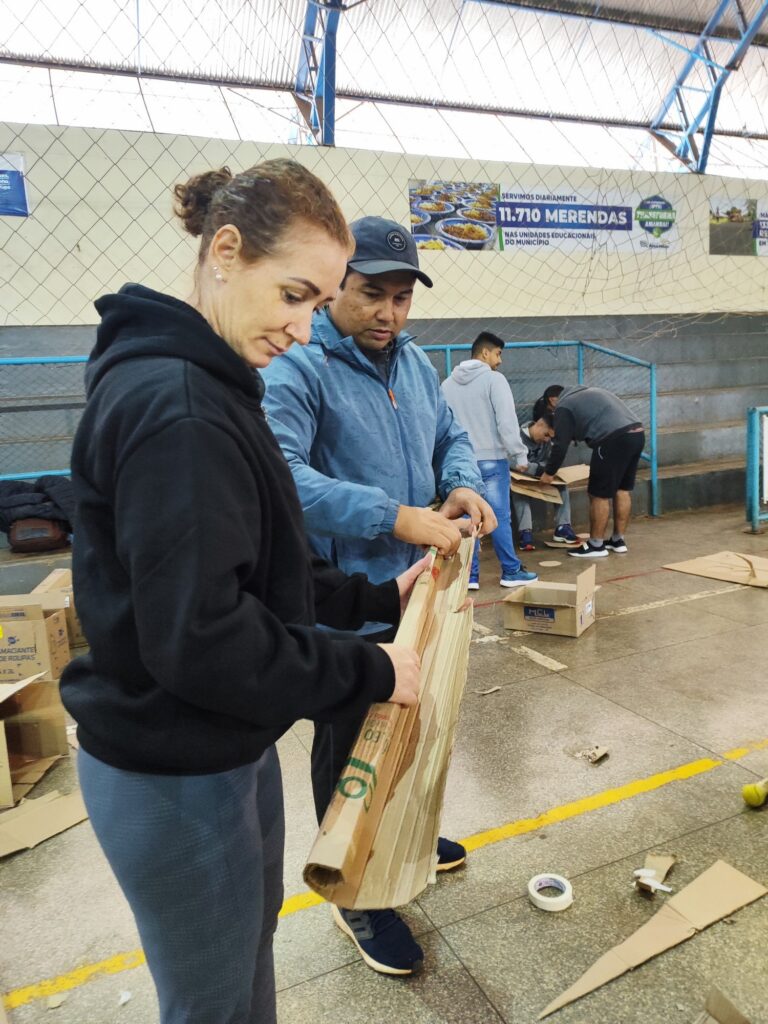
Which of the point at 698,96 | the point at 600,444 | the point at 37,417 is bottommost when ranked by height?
the point at 600,444

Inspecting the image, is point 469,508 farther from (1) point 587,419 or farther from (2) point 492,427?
(1) point 587,419

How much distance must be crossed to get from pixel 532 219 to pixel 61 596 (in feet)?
18.0

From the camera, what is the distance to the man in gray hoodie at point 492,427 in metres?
5.02

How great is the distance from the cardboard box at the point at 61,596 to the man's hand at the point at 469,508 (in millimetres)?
2346

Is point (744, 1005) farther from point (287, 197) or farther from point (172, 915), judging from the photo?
point (287, 197)

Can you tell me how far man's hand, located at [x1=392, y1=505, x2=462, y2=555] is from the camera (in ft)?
4.92

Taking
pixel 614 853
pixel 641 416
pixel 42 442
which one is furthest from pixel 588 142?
pixel 614 853

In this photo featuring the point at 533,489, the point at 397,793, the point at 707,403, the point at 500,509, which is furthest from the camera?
the point at 707,403

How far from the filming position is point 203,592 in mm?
711

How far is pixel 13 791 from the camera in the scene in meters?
2.54

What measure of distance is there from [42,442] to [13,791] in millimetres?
3899

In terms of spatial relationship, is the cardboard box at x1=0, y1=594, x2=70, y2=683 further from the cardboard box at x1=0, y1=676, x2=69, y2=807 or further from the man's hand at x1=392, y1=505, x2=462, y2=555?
the man's hand at x1=392, y1=505, x2=462, y2=555

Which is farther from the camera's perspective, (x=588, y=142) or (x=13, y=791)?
(x=588, y=142)

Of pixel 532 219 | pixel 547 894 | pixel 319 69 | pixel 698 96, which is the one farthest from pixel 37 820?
pixel 698 96
